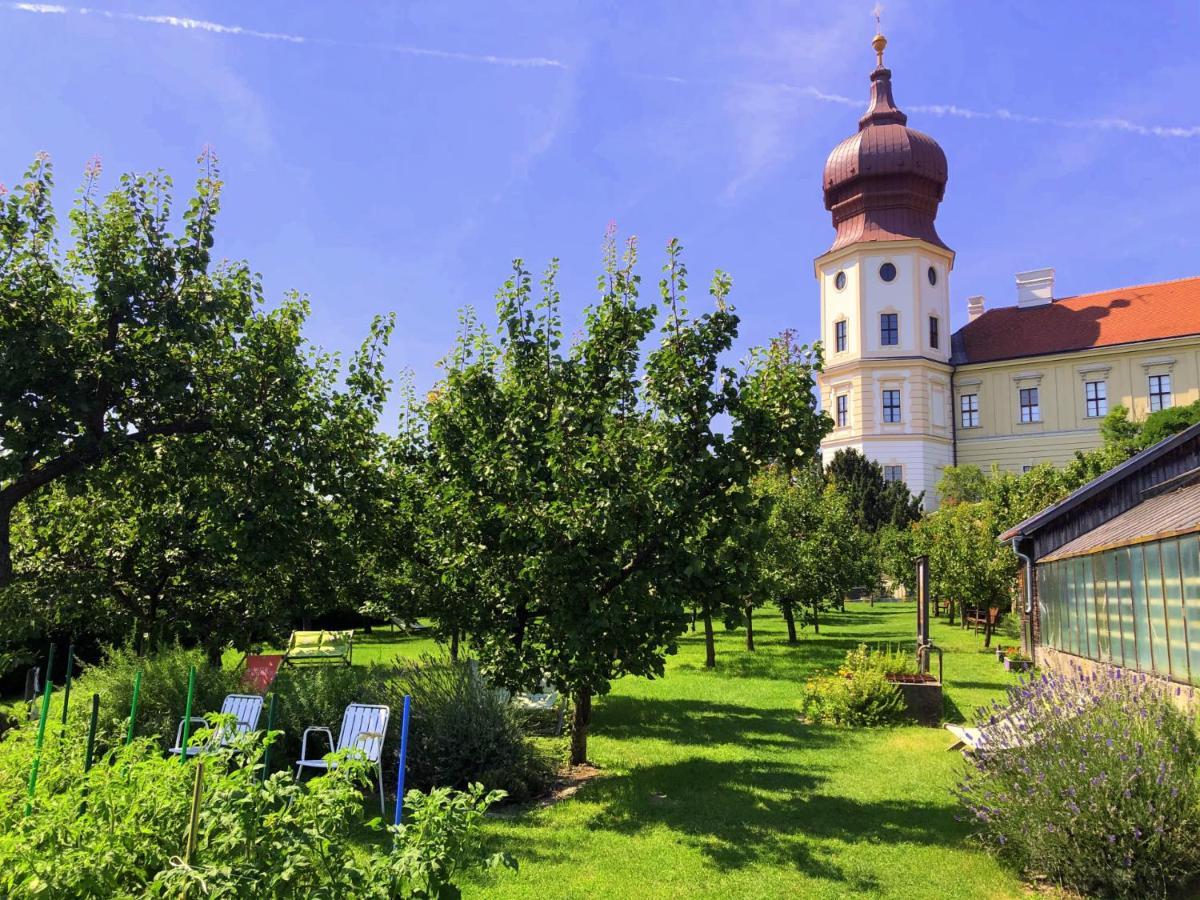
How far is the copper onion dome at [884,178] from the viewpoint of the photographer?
2072 inches

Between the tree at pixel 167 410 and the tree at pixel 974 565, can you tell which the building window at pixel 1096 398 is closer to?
the tree at pixel 974 565

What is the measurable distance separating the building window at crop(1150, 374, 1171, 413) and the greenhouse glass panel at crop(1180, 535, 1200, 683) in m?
48.5

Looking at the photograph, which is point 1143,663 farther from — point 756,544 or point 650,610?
point 650,610

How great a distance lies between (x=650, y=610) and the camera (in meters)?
7.95

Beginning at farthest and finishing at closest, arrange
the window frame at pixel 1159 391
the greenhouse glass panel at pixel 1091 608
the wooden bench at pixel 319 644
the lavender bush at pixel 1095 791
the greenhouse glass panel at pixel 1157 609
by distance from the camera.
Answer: the window frame at pixel 1159 391
the wooden bench at pixel 319 644
the greenhouse glass panel at pixel 1091 608
the greenhouse glass panel at pixel 1157 609
the lavender bush at pixel 1095 791

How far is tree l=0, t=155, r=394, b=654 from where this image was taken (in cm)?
838

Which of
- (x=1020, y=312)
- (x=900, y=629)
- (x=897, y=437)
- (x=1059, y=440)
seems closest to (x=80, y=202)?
(x=900, y=629)

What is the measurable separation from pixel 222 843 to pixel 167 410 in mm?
7000

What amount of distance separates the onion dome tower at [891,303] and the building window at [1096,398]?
783 centimetres

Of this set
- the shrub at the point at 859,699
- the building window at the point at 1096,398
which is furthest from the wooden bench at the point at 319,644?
the building window at the point at 1096,398

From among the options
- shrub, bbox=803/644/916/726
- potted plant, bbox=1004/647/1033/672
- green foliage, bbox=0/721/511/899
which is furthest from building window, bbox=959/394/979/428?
green foliage, bbox=0/721/511/899

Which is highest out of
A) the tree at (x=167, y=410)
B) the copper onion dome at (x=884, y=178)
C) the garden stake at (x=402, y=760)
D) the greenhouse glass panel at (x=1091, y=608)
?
the copper onion dome at (x=884, y=178)

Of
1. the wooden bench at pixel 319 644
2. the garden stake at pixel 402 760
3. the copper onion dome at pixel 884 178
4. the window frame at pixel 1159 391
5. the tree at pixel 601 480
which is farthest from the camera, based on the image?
the copper onion dome at pixel 884 178

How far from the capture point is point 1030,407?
2103 inches
